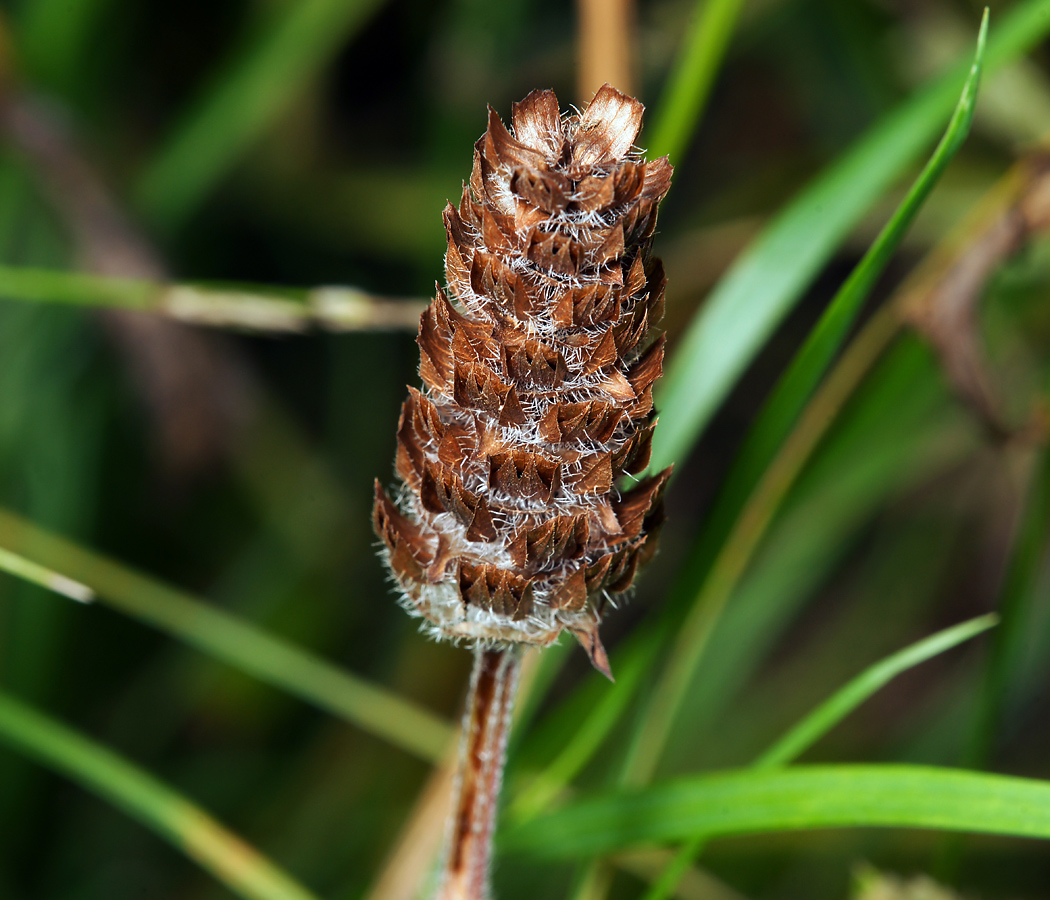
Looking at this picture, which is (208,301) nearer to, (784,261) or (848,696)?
(784,261)

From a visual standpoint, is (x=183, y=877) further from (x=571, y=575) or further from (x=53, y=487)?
(x=571, y=575)

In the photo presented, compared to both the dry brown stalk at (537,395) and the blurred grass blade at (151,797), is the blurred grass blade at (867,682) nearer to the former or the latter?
the dry brown stalk at (537,395)

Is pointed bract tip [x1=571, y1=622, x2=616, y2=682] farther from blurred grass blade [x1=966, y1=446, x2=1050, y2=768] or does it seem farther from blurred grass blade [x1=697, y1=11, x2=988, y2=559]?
blurred grass blade [x1=966, y1=446, x2=1050, y2=768]

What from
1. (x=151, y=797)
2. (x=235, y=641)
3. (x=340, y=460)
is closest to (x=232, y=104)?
(x=340, y=460)

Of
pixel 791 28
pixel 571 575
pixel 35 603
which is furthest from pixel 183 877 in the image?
pixel 791 28

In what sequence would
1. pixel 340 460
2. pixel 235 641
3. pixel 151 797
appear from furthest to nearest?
pixel 340 460 < pixel 235 641 < pixel 151 797

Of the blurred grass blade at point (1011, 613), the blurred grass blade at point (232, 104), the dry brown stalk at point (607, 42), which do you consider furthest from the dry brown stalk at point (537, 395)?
the blurred grass blade at point (232, 104)

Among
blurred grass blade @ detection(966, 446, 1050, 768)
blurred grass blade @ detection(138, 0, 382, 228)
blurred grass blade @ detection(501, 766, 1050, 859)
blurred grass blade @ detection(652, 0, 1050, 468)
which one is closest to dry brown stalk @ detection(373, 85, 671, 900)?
blurred grass blade @ detection(501, 766, 1050, 859)

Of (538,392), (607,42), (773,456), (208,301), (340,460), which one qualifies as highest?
(607,42)
